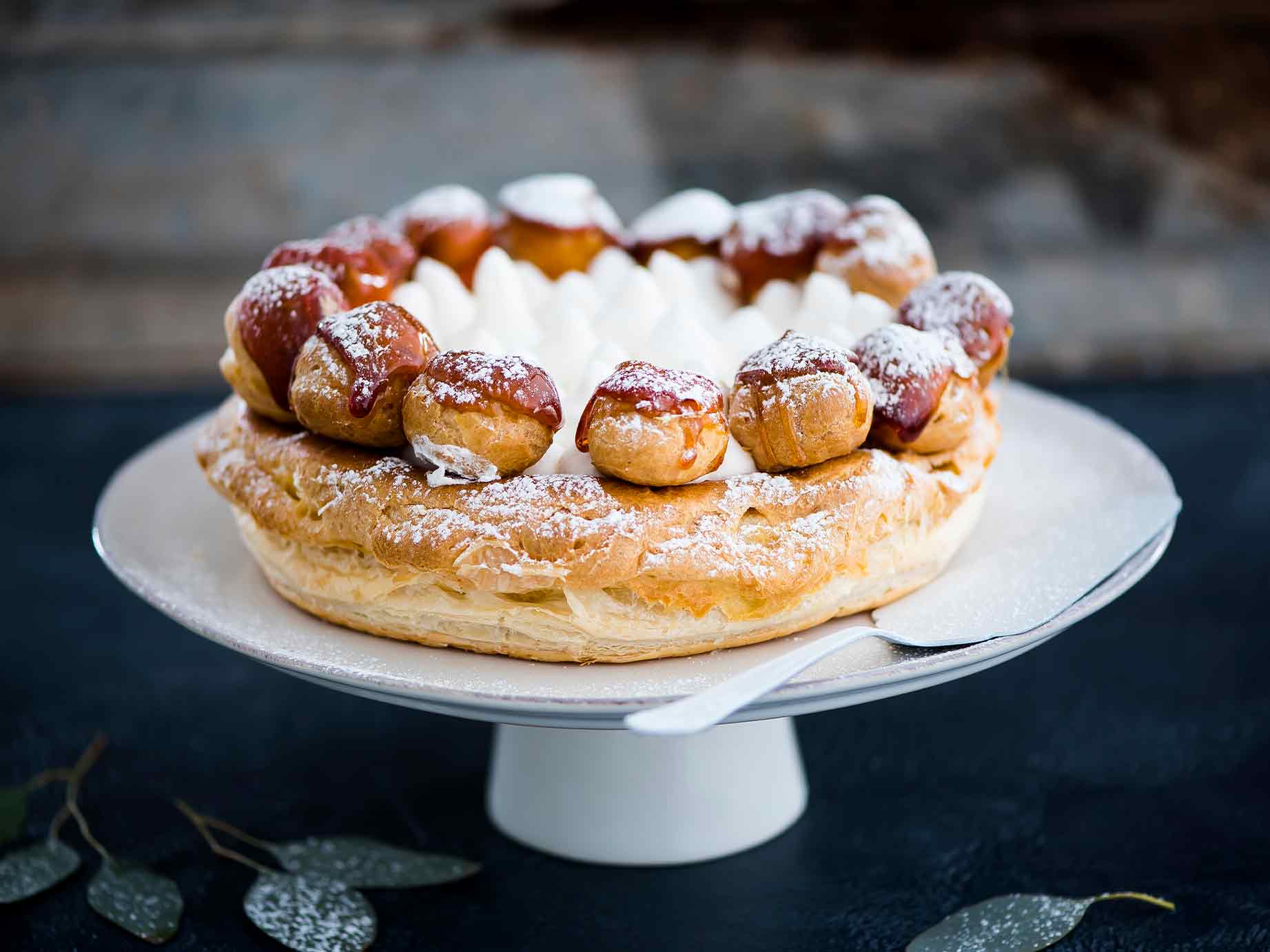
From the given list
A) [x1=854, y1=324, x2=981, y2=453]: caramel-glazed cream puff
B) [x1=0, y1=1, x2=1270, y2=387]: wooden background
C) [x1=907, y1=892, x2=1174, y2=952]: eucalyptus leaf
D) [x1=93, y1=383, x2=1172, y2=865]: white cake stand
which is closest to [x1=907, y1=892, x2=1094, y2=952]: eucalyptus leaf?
[x1=907, y1=892, x2=1174, y2=952]: eucalyptus leaf

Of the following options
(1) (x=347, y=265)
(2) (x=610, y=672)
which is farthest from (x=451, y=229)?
(2) (x=610, y=672)

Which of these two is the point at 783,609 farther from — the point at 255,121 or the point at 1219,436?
the point at 255,121

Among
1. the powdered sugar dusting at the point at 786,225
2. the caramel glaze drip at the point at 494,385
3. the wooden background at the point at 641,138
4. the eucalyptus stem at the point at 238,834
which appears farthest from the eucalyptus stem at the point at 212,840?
the wooden background at the point at 641,138

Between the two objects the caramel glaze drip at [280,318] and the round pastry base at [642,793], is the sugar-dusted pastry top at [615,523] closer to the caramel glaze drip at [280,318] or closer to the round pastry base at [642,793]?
the caramel glaze drip at [280,318]

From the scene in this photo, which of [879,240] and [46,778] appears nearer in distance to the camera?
[879,240]

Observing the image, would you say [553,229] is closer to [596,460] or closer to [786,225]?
[786,225]
